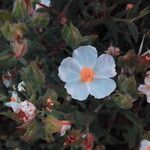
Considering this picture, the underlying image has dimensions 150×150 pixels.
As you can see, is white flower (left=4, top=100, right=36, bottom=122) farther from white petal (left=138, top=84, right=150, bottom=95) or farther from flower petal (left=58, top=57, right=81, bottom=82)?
white petal (left=138, top=84, right=150, bottom=95)

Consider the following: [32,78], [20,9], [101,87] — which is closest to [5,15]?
[20,9]

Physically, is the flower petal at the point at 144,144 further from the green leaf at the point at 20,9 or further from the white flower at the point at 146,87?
the green leaf at the point at 20,9

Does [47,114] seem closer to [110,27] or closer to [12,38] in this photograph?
[12,38]

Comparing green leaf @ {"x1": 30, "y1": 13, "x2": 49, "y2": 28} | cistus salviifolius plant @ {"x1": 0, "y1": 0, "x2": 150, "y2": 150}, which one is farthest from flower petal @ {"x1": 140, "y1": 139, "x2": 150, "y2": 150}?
green leaf @ {"x1": 30, "y1": 13, "x2": 49, "y2": 28}

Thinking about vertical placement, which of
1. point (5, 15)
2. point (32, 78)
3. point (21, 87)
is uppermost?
point (5, 15)

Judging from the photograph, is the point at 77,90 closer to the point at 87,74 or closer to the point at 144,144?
the point at 87,74

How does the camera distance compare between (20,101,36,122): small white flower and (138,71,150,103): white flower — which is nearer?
(20,101,36,122): small white flower

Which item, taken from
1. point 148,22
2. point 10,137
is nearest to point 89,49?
point 148,22

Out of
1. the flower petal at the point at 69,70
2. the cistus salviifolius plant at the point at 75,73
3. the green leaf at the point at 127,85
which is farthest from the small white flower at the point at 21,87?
the green leaf at the point at 127,85
